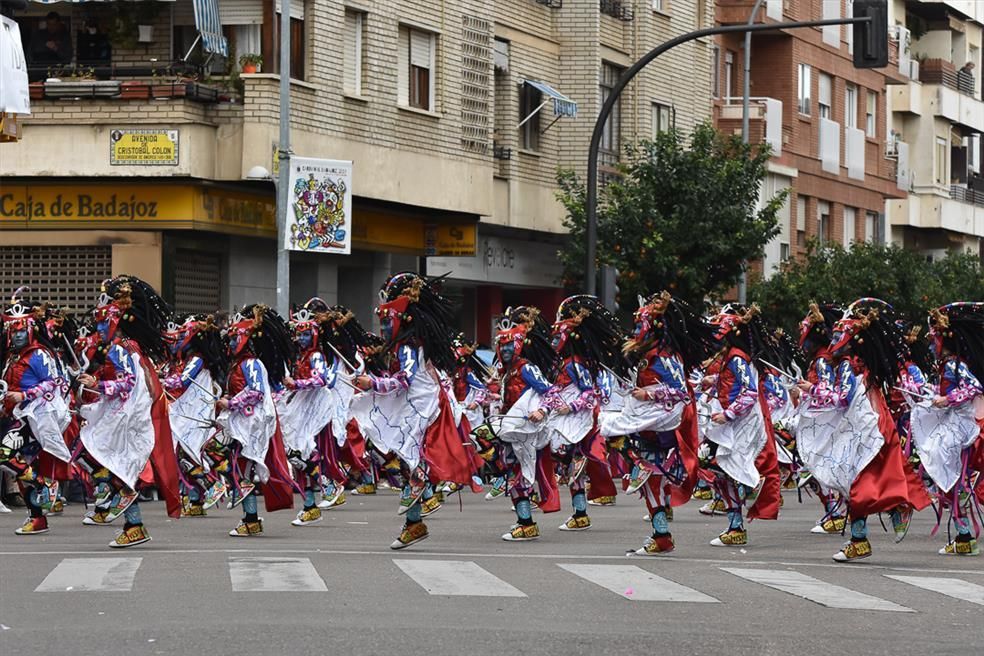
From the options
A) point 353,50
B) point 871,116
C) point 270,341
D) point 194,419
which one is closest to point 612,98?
point 353,50

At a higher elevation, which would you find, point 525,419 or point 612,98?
point 612,98

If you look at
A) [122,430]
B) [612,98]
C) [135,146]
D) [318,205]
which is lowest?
[122,430]

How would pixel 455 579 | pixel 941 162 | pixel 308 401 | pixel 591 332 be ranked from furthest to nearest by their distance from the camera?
pixel 941 162 < pixel 308 401 < pixel 591 332 < pixel 455 579

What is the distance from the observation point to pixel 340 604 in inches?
460

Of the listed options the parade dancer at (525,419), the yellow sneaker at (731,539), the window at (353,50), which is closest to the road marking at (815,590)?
the yellow sneaker at (731,539)

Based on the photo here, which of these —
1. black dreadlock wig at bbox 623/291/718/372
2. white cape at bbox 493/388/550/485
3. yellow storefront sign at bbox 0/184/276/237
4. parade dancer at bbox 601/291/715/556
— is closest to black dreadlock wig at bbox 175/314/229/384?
white cape at bbox 493/388/550/485

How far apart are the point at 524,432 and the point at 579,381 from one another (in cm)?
79

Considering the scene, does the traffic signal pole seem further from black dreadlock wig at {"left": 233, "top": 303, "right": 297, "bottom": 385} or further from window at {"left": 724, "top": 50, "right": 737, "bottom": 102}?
window at {"left": 724, "top": 50, "right": 737, "bottom": 102}

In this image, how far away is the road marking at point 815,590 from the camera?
40.3 feet

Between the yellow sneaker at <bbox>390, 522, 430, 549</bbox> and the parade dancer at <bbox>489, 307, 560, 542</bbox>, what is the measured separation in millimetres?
1312

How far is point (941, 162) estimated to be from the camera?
63000mm

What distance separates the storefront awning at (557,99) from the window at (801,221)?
1418cm

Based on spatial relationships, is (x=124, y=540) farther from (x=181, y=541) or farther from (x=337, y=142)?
(x=337, y=142)

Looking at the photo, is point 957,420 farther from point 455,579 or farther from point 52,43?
point 52,43
